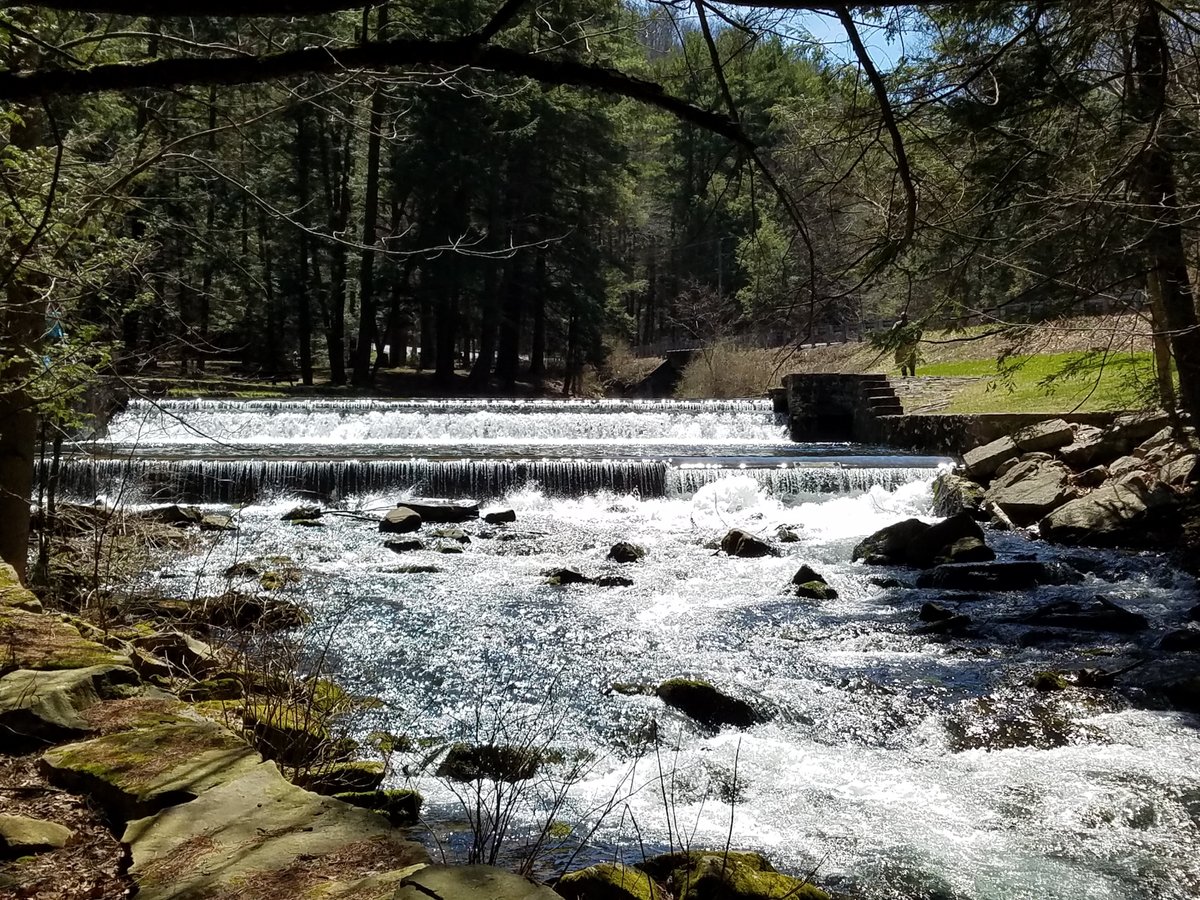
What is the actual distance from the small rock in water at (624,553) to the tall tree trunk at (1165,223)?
5.49 meters

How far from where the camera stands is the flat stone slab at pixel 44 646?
358 cm

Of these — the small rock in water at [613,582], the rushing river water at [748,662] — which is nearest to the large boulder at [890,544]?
the rushing river water at [748,662]

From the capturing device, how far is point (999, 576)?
956 centimetres

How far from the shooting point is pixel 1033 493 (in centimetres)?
1263

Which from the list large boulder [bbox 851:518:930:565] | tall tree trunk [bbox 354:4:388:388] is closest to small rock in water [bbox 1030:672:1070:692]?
large boulder [bbox 851:518:930:565]

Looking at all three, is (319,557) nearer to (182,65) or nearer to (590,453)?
(590,453)

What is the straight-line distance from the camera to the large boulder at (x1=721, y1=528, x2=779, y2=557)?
11109 millimetres

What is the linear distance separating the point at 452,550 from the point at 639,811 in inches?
261

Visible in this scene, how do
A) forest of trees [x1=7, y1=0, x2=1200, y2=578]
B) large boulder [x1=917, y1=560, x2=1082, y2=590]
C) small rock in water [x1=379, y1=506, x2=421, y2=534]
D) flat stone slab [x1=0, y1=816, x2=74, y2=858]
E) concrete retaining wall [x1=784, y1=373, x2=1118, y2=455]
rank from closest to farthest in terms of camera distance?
1. forest of trees [x1=7, y1=0, x2=1200, y2=578]
2. flat stone slab [x1=0, y1=816, x2=74, y2=858]
3. large boulder [x1=917, y1=560, x2=1082, y2=590]
4. small rock in water [x1=379, y1=506, x2=421, y2=534]
5. concrete retaining wall [x1=784, y1=373, x2=1118, y2=455]

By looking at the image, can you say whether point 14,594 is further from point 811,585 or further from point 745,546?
point 745,546

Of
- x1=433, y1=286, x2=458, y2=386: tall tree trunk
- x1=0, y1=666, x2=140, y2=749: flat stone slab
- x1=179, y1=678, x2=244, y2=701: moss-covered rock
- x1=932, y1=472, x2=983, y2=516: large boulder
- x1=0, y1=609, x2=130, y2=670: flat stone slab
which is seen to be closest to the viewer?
x1=0, y1=666, x2=140, y2=749: flat stone slab

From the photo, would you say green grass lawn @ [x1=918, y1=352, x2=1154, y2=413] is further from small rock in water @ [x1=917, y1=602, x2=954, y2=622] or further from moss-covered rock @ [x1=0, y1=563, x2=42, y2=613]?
moss-covered rock @ [x1=0, y1=563, x2=42, y2=613]

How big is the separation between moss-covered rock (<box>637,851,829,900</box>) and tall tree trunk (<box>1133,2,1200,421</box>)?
138 inches

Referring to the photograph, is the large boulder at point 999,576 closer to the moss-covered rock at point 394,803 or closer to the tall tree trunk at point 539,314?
the moss-covered rock at point 394,803
